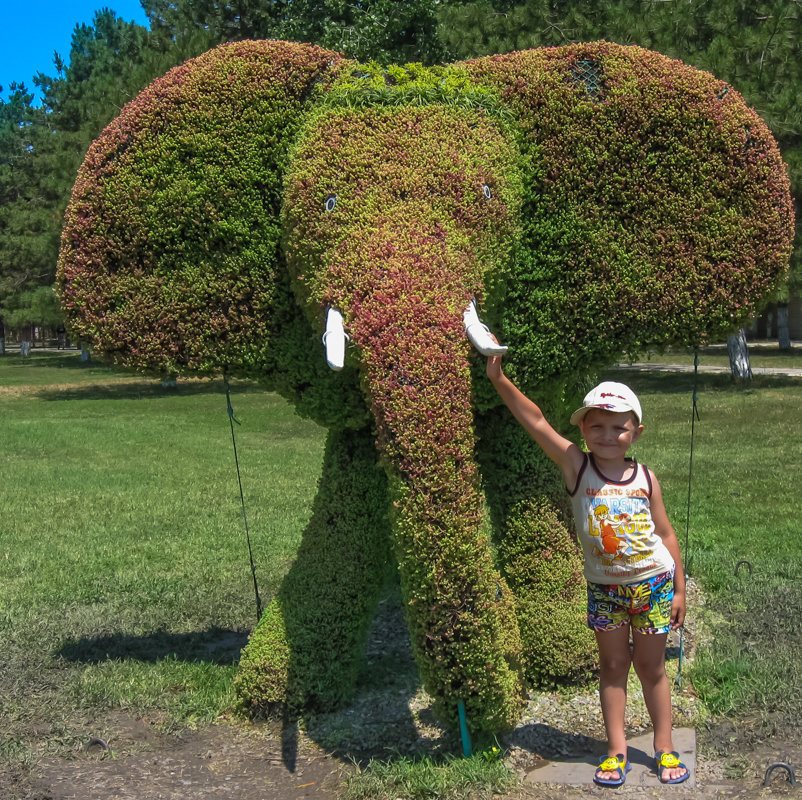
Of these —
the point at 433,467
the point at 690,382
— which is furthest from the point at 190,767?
the point at 690,382

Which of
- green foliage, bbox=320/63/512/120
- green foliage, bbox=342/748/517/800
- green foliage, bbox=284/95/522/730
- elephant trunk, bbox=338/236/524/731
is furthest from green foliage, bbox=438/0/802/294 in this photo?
green foliage, bbox=342/748/517/800

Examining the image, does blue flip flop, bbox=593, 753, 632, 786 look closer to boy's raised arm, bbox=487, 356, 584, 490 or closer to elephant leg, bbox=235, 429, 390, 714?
boy's raised arm, bbox=487, 356, 584, 490

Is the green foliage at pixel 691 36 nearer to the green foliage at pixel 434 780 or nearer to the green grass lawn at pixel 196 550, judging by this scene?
the green grass lawn at pixel 196 550

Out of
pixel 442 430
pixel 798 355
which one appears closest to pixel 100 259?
pixel 442 430

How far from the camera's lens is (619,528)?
325 cm

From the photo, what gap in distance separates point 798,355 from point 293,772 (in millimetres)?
26339

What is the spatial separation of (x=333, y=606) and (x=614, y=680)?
1333 mm

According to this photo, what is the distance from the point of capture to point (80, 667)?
4980mm

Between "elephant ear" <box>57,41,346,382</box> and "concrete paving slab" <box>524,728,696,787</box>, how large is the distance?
6.62ft

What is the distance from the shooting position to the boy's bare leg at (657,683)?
3363mm

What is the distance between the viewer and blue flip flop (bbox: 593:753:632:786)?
3428 millimetres

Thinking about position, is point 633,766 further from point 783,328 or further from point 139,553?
point 783,328

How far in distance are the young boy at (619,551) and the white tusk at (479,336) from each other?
10cm

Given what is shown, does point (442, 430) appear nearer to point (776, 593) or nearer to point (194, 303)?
point (194, 303)
